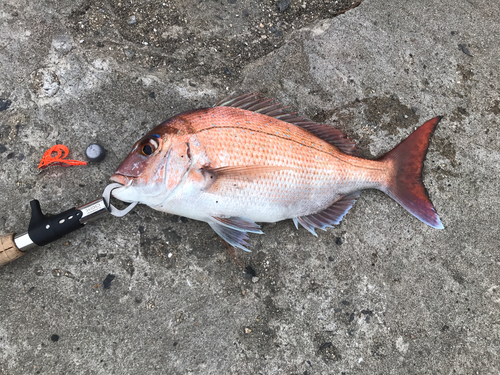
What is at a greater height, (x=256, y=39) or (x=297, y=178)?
(x=256, y=39)

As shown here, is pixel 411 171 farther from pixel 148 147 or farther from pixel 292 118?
pixel 148 147

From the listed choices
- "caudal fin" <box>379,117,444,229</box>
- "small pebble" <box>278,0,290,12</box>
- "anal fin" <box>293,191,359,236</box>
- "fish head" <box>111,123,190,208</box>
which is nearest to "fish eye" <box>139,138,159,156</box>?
"fish head" <box>111,123,190,208</box>

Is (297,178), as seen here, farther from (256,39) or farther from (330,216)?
(256,39)

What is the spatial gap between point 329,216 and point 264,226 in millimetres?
468

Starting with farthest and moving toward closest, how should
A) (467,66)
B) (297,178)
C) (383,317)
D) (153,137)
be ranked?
(467,66), (383,317), (297,178), (153,137)

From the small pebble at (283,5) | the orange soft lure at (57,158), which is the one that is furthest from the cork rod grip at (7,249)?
the small pebble at (283,5)

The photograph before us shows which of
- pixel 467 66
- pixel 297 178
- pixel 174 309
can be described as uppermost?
pixel 467 66

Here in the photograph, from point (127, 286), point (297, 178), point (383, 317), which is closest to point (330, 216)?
point (297, 178)

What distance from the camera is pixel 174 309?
2014 millimetres

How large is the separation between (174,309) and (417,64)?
268 centimetres

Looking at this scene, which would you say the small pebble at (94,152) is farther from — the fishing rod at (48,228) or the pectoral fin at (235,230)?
the pectoral fin at (235,230)

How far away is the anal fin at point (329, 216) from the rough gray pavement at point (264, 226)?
0.11m

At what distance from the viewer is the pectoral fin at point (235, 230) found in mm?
1957

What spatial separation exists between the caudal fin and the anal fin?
269 millimetres
